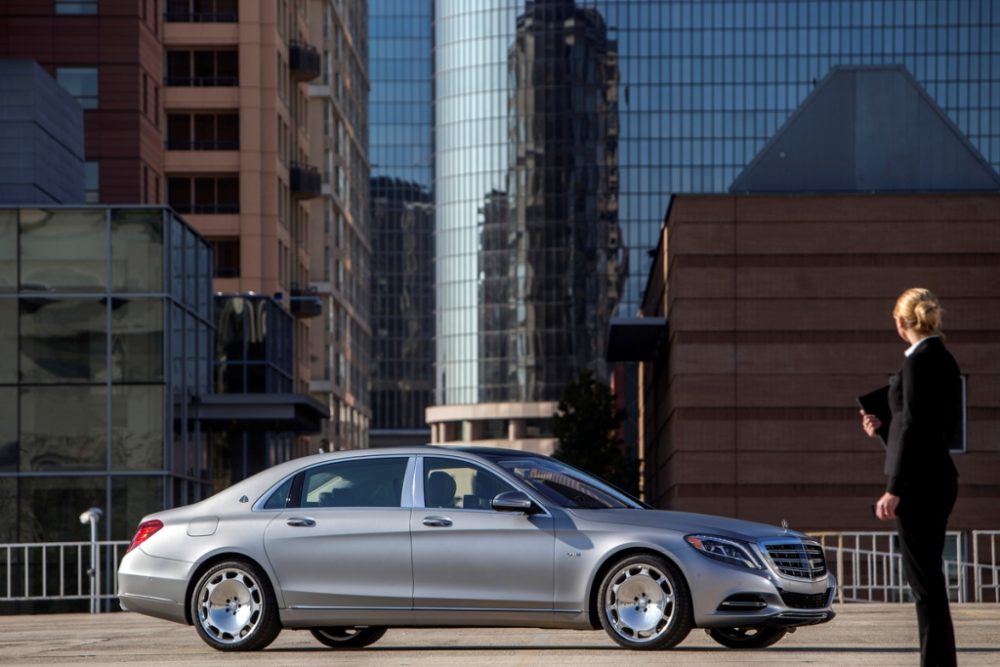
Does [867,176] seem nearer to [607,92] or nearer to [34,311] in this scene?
[34,311]

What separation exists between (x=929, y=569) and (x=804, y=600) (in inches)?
153

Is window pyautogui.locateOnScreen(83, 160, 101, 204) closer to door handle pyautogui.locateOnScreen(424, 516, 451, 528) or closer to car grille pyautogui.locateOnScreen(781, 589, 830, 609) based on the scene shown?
door handle pyautogui.locateOnScreen(424, 516, 451, 528)

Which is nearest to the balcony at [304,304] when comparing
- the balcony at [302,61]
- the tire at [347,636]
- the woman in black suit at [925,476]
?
the balcony at [302,61]

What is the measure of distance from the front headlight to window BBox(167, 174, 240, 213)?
2514 inches

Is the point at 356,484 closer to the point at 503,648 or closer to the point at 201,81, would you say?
the point at 503,648

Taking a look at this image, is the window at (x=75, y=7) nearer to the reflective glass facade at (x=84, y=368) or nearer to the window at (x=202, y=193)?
the window at (x=202, y=193)

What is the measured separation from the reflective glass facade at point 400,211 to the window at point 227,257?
350 feet

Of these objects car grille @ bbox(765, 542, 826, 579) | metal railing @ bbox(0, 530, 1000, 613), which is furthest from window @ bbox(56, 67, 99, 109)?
car grille @ bbox(765, 542, 826, 579)

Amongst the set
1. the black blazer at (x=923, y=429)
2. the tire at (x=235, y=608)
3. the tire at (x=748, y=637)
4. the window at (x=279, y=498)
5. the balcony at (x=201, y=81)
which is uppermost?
the balcony at (x=201, y=81)

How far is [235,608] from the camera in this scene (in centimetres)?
1295

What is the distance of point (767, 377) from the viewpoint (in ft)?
132

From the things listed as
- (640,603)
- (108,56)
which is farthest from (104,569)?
(108,56)

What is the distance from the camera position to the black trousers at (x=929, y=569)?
28.1 ft

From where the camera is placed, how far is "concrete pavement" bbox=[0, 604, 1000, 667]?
37.9 ft
